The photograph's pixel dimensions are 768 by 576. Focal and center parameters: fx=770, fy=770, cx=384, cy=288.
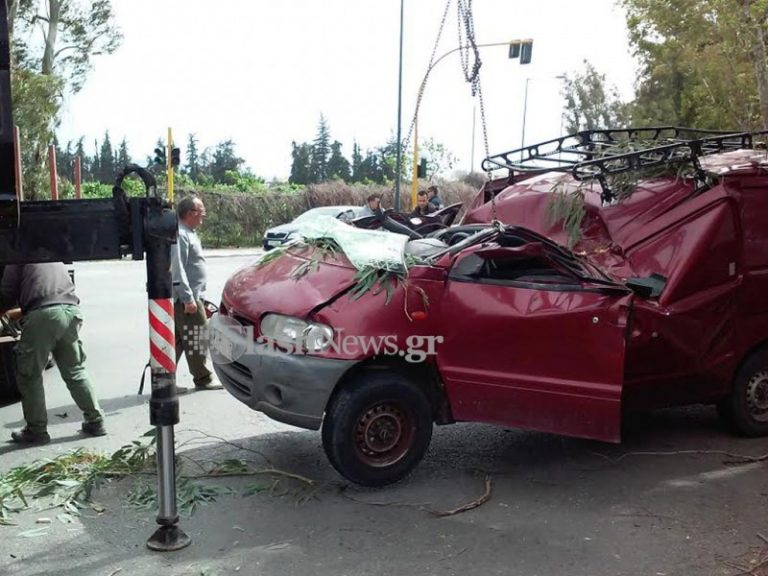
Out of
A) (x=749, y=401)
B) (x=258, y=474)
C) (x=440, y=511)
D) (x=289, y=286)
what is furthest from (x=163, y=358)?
(x=749, y=401)

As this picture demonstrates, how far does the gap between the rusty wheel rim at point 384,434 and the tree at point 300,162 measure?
6259cm

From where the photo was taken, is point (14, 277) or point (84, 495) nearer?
point (84, 495)

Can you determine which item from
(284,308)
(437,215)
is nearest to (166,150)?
(437,215)

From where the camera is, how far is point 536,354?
190 inches

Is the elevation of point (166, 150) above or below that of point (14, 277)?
A: above

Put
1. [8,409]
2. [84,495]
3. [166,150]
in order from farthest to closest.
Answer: [166,150] → [8,409] → [84,495]

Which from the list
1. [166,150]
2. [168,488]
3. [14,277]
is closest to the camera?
[168,488]

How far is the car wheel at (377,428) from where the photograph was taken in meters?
4.62

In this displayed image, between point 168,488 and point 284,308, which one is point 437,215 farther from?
point 168,488

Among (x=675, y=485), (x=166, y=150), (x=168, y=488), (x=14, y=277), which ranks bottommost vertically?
(x=675, y=485)

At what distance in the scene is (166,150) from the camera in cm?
2453

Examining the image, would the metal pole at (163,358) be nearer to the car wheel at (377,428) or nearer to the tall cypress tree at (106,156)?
the car wheel at (377,428)

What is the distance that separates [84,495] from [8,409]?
7.62 ft

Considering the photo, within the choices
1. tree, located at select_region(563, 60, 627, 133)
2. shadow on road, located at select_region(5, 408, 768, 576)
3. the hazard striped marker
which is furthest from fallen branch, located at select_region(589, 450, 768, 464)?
tree, located at select_region(563, 60, 627, 133)
